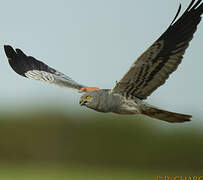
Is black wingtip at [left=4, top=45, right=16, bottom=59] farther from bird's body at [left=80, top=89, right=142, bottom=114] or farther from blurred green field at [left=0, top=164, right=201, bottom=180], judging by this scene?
blurred green field at [left=0, top=164, right=201, bottom=180]

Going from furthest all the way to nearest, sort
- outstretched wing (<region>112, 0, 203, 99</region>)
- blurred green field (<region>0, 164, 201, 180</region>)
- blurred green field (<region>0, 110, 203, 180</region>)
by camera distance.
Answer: blurred green field (<region>0, 110, 203, 180</region>), blurred green field (<region>0, 164, 201, 180</region>), outstretched wing (<region>112, 0, 203, 99</region>)

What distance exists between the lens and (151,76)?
36.1 feet

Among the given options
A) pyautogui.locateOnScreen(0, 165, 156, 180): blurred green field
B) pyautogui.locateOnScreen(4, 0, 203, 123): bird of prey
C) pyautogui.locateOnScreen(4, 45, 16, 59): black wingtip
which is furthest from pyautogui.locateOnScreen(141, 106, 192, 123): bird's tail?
pyautogui.locateOnScreen(0, 165, 156, 180): blurred green field

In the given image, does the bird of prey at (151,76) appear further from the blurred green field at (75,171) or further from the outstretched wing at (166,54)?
the blurred green field at (75,171)

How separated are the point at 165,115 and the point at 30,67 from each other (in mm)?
4146

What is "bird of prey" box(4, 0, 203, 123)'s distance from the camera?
34.9 feet

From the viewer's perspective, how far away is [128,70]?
10523 millimetres

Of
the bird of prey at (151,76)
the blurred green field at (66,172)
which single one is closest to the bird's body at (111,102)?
the bird of prey at (151,76)

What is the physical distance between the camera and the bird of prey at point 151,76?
419 inches

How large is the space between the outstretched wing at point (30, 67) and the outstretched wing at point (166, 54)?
269 cm

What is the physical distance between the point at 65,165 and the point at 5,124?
506cm

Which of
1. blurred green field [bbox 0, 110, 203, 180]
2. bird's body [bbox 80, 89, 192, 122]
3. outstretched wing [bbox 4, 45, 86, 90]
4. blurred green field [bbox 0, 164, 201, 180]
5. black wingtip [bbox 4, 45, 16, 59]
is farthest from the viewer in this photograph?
blurred green field [bbox 0, 110, 203, 180]

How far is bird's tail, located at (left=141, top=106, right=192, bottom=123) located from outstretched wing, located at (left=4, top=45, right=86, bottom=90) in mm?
2563

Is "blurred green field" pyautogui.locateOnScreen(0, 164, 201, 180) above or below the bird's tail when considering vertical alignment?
above
